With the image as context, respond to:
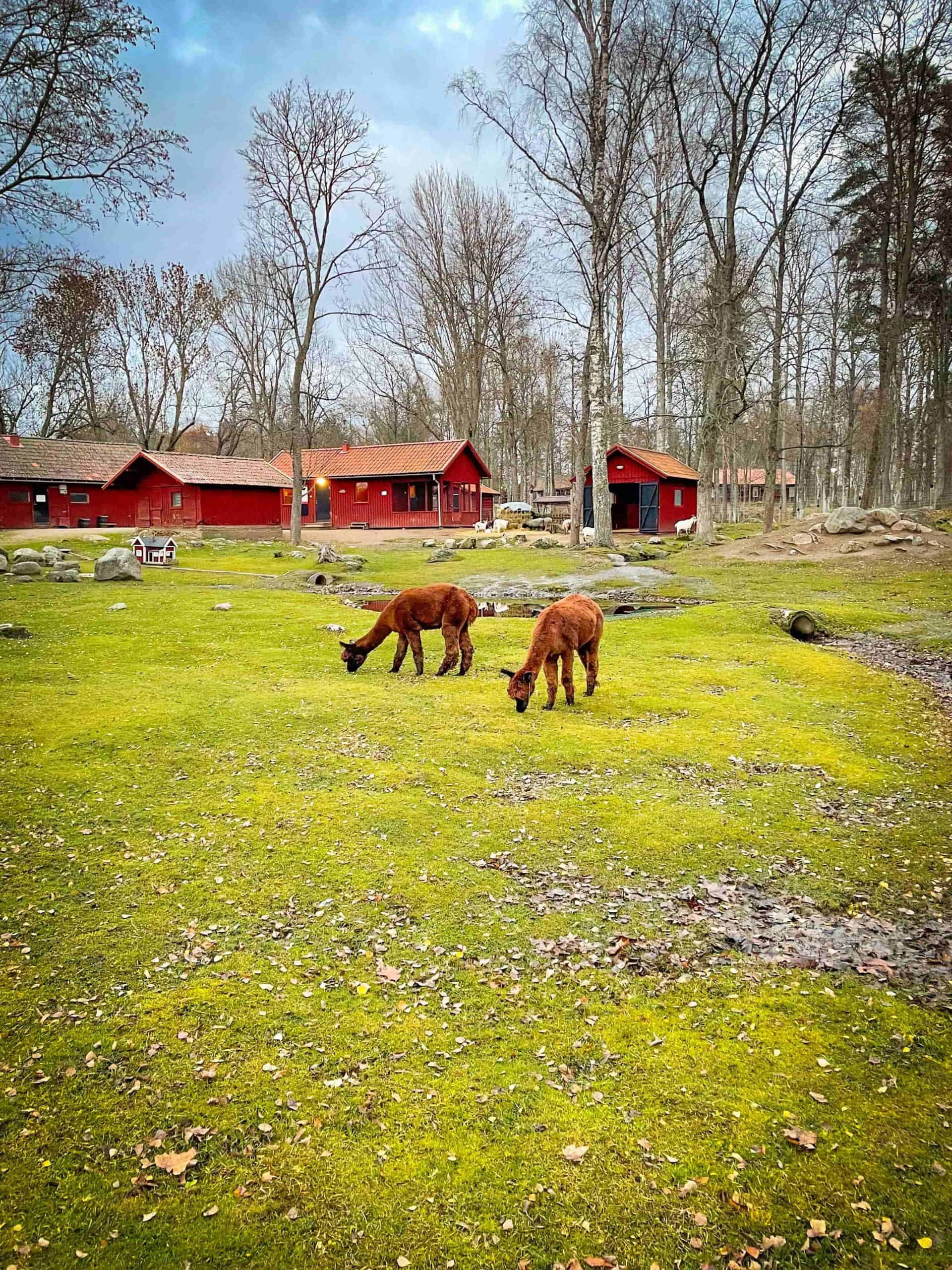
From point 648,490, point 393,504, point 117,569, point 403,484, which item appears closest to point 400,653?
point 117,569

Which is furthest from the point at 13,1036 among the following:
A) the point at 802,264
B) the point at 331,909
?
the point at 802,264

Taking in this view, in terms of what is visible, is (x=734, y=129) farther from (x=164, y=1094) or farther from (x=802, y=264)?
(x=164, y=1094)

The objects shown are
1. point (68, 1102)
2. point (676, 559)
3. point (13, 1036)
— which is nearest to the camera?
point (68, 1102)

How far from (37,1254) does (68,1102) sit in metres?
0.89

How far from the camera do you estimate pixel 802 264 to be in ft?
157

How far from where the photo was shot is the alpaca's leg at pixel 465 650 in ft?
43.1

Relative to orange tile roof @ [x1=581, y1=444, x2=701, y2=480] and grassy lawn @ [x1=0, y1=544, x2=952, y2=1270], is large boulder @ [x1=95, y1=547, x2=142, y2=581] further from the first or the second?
orange tile roof @ [x1=581, y1=444, x2=701, y2=480]

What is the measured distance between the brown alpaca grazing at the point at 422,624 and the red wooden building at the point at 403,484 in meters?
37.6

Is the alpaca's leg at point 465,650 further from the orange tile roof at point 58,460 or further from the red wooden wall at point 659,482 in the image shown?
the orange tile roof at point 58,460

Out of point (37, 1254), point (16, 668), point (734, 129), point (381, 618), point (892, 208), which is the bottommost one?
point (37, 1254)

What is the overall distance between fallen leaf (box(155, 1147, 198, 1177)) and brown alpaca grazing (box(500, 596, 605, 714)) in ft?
25.0

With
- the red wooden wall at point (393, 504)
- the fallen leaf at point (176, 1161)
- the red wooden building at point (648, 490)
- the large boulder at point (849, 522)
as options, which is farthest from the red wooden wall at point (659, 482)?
the fallen leaf at point (176, 1161)

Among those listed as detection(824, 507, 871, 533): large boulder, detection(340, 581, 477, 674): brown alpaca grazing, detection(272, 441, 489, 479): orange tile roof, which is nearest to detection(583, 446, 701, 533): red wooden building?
detection(272, 441, 489, 479): orange tile roof

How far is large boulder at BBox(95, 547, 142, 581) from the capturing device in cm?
2522
